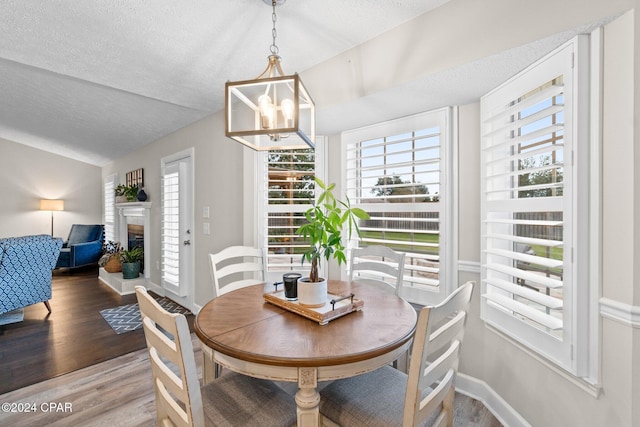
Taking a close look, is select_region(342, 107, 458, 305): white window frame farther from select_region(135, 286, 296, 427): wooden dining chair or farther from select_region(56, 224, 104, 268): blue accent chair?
select_region(56, 224, 104, 268): blue accent chair

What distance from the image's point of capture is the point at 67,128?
15.7 feet

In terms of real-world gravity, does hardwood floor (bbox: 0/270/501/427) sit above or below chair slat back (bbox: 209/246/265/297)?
below

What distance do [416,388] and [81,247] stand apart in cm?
714

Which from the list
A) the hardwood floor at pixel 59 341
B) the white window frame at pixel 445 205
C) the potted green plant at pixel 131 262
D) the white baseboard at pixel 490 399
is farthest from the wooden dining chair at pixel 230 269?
the potted green plant at pixel 131 262

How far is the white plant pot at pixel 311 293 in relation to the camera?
1.40 meters

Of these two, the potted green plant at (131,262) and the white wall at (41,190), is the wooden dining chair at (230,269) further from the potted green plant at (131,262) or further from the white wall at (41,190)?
the white wall at (41,190)

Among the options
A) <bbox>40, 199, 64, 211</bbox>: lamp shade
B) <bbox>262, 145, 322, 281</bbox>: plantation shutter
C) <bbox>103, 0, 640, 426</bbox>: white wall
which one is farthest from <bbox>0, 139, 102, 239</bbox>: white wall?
<bbox>262, 145, 322, 281</bbox>: plantation shutter

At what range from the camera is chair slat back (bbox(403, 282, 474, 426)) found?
0.93m

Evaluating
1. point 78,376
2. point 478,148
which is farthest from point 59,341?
point 478,148

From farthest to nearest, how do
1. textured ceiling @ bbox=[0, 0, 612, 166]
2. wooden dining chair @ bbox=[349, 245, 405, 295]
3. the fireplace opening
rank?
the fireplace opening < wooden dining chair @ bbox=[349, 245, 405, 295] < textured ceiling @ bbox=[0, 0, 612, 166]

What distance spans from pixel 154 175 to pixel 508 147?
15.2ft

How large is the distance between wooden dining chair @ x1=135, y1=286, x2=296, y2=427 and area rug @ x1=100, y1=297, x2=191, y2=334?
8.16 ft

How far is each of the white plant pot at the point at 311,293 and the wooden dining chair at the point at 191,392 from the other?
0.38 meters

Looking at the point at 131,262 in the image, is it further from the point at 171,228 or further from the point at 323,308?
the point at 323,308
